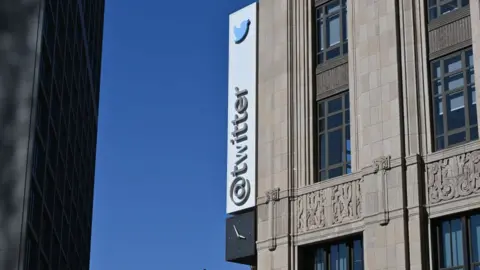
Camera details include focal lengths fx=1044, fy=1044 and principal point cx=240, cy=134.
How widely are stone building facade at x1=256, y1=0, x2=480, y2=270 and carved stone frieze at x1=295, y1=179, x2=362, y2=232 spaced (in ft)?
0.15

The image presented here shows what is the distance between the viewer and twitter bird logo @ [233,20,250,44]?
46.4 m

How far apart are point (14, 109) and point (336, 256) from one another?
14868 mm

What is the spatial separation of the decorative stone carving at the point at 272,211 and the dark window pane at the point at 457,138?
8.17 meters

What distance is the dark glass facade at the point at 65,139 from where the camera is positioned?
Answer: 152 feet

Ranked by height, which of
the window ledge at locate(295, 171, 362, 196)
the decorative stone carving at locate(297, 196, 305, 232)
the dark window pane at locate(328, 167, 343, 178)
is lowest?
the decorative stone carving at locate(297, 196, 305, 232)

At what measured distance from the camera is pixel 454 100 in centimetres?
3678

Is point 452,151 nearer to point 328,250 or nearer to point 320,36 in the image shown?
point 328,250

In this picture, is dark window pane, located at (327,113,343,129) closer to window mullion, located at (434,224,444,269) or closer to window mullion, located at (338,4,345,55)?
window mullion, located at (338,4,345,55)

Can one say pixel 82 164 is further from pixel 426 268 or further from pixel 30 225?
pixel 426 268

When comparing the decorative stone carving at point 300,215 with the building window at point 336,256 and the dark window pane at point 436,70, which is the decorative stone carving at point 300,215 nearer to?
→ the building window at point 336,256

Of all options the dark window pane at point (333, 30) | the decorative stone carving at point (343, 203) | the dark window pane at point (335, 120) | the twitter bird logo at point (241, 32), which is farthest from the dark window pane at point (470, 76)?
the twitter bird logo at point (241, 32)

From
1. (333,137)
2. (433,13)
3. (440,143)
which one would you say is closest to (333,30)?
(333,137)

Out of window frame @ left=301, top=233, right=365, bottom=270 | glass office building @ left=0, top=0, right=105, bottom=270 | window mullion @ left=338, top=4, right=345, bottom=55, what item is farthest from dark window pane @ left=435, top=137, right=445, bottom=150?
glass office building @ left=0, top=0, right=105, bottom=270

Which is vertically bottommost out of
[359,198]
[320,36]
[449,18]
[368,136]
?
[359,198]
